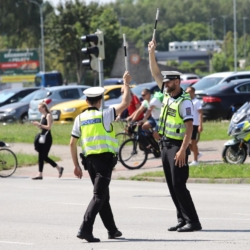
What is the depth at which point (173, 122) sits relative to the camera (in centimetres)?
995

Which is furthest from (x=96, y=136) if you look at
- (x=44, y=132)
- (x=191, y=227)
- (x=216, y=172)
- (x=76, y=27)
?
(x=76, y=27)

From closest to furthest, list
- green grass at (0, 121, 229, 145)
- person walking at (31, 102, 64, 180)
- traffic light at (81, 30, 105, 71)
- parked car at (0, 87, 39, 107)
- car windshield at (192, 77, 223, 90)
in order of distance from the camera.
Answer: person walking at (31, 102, 64, 180), traffic light at (81, 30, 105, 71), green grass at (0, 121, 229, 145), car windshield at (192, 77, 223, 90), parked car at (0, 87, 39, 107)

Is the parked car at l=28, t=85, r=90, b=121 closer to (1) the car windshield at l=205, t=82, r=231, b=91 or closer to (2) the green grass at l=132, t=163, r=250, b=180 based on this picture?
(1) the car windshield at l=205, t=82, r=231, b=91

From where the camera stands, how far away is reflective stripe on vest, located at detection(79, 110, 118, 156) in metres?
9.40

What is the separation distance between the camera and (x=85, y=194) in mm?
15031

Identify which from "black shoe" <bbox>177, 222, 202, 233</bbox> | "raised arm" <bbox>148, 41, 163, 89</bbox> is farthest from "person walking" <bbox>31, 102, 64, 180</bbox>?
"black shoe" <bbox>177, 222, 202, 233</bbox>

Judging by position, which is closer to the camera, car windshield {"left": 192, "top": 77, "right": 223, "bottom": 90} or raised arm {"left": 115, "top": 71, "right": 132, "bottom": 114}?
raised arm {"left": 115, "top": 71, "right": 132, "bottom": 114}

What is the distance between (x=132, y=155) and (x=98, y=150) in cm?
1046

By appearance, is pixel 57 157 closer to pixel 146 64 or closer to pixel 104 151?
pixel 104 151

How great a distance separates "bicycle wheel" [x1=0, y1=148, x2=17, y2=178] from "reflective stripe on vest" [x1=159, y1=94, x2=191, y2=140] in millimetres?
10117

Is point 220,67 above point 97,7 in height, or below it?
below

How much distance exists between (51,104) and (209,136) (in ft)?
34.1

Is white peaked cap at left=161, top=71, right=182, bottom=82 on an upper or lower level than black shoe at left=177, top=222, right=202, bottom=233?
upper

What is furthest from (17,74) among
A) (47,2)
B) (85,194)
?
(85,194)
